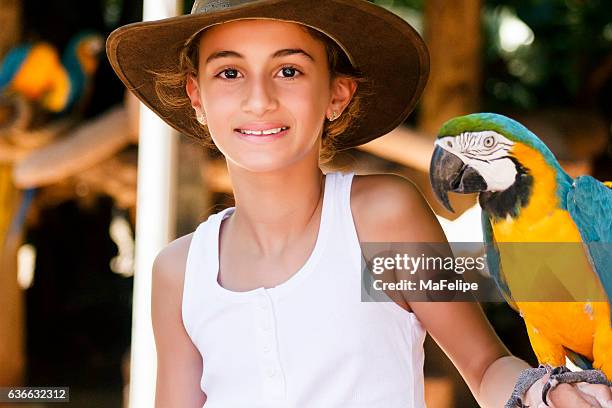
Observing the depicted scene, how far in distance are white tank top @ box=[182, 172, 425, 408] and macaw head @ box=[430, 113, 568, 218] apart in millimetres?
137

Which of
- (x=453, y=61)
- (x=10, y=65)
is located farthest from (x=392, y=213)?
(x=10, y=65)

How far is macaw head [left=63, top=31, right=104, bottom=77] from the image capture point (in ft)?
8.16

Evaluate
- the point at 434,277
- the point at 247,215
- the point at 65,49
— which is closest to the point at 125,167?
the point at 65,49

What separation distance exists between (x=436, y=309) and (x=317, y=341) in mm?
122

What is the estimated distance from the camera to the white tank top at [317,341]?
81 cm

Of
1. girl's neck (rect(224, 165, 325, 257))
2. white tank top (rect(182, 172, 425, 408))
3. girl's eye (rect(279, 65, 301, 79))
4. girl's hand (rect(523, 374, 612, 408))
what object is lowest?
girl's hand (rect(523, 374, 612, 408))

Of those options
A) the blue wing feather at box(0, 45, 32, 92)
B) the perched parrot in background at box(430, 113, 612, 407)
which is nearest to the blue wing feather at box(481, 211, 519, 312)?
the perched parrot in background at box(430, 113, 612, 407)

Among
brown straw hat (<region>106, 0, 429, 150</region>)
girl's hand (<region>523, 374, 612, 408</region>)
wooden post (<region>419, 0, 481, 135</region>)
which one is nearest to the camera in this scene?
girl's hand (<region>523, 374, 612, 408</region>)

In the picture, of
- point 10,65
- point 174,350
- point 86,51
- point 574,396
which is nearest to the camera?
point 574,396

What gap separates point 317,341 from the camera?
82cm

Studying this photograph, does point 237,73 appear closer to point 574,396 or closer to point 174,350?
point 174,350

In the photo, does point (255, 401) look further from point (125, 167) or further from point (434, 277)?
point (125, 167)

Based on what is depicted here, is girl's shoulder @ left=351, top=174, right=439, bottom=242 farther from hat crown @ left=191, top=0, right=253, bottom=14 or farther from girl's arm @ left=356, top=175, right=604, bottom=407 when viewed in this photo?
hat crown @ left=191, top=0, right=253, bottom=14

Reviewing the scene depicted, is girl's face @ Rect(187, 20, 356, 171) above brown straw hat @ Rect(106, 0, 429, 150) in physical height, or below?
below
